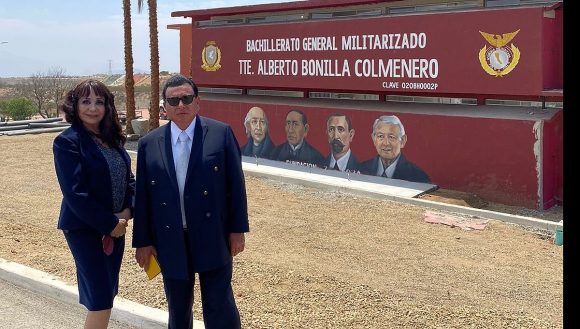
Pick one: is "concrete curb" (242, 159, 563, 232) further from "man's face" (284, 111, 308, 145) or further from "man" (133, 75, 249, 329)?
"man" (133, 75, 249, 329)

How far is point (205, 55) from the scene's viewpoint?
18359 millimetres

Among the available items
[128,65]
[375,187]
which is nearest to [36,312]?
[375,187]

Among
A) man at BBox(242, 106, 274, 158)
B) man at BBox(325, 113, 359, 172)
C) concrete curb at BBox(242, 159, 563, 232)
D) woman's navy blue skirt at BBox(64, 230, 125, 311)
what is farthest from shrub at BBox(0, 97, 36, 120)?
woman's navy blue skirt at BBox(64, 230, 125, 311)

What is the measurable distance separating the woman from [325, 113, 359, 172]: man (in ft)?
35.3

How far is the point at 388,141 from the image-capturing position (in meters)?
13.7

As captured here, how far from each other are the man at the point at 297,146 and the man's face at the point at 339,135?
1.72 ft

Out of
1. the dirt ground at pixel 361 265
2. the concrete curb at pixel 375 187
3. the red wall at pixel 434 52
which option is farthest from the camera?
the red wall at pixel 434 52

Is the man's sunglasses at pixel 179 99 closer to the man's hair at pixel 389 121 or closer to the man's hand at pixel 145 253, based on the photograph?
the man's hand at pixel 145 253

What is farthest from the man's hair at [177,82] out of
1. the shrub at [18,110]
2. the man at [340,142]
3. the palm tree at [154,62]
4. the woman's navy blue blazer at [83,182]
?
the shrub at [18,110]

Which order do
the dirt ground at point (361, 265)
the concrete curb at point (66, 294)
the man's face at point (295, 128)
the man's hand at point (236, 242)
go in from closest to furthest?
the man's hand at point (236, 242), the concrete curb at point (66, 294), the dirt ground at point (361, 265), the man's face at point (295, 128)

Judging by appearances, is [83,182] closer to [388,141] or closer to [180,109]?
[180,109]

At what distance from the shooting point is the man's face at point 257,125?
16566 millimetres

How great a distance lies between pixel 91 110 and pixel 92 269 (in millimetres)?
1025
